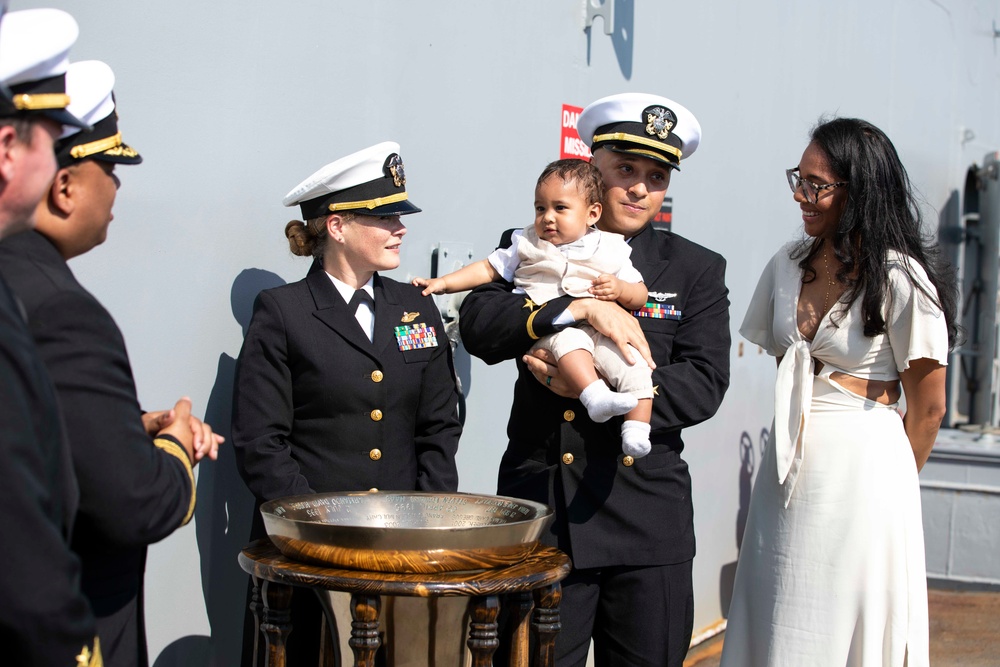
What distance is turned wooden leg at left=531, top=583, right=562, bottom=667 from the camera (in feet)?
7.15

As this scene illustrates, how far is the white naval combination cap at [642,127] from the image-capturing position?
2836 mm

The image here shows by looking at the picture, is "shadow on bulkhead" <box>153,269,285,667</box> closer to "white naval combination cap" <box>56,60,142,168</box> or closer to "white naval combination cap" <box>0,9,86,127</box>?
"white naval combination cap" <box>56,60,142,168</box>

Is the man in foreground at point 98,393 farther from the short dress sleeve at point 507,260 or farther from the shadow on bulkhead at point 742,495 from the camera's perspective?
the shadow on bulkhead at point 742,495

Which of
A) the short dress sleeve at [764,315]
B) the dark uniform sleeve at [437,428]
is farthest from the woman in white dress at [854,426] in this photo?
the dark uniform sleeve at [437,428]

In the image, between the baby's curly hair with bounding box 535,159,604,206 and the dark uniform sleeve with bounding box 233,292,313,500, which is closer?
the dark uniform sleeve with bounding box 233,292,313,500

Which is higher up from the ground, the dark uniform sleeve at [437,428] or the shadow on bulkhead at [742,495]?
the dark uniform sleeve at [437,428]

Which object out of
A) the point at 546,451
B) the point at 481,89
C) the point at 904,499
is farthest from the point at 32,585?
the point at 481,89

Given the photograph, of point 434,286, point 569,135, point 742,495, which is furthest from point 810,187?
point 742,495

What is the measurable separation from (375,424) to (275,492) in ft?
1.05

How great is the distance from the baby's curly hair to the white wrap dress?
727 mm

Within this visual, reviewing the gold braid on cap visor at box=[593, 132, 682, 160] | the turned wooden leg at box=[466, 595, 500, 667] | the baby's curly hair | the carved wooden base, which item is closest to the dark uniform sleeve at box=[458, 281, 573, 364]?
the baby's curly hair

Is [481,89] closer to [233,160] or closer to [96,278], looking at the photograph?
[233,160]

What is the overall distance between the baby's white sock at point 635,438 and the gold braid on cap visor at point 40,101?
151cm

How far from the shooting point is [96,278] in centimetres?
257
